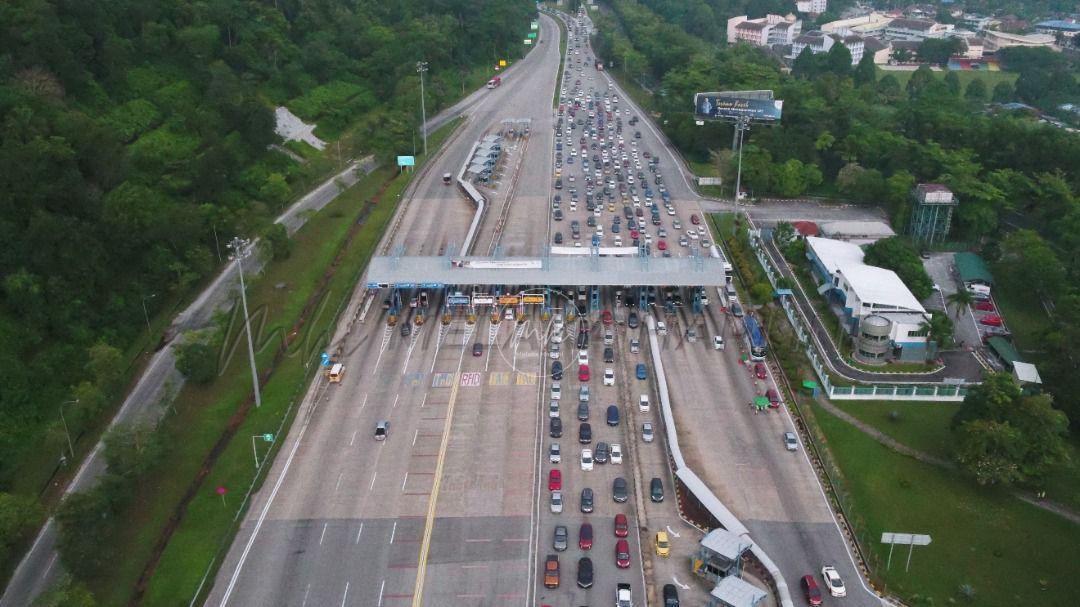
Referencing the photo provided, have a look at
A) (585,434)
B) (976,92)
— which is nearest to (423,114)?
(585,434)

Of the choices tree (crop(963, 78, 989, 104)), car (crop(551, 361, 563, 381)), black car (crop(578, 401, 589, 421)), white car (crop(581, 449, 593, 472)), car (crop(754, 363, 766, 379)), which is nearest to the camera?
white car (crop(581, 449, 593, 472))

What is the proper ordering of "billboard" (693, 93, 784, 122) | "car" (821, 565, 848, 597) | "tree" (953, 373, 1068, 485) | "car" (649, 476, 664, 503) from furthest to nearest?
Answer: "billboard" (693, 93, 784, 122)
"tree" (953, 373, 1068, 485)
"car" (649, 476, 664, 503)
"car" (821, 565, 848, 597)

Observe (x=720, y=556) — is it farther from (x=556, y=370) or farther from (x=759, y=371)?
(x=556, y=370)

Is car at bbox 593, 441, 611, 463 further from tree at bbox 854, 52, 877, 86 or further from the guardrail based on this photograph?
tree at bbox 854, 52, 877, 86

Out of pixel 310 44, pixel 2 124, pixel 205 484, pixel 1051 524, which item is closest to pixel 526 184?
pixel 310 44

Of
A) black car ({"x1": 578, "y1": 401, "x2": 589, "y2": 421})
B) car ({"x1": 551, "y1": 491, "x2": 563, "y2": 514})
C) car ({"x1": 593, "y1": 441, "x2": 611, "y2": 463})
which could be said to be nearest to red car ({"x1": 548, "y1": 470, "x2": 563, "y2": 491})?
car ({"x1": 551, "y1": 491, "x2": 563, "y2": 514})

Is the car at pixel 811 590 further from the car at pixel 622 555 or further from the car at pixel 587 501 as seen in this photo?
the car at pixel 587 501

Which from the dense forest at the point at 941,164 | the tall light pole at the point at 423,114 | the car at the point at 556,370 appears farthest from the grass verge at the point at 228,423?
the dense forest at the point at 941,164
